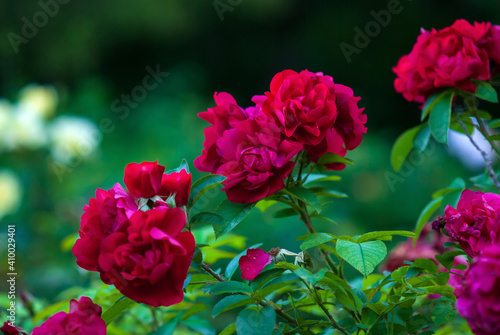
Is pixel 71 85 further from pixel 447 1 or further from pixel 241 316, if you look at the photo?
pixel 241 316

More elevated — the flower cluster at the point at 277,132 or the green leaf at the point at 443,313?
the flower cluster at the point at 277,132

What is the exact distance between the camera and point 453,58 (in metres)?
0.70

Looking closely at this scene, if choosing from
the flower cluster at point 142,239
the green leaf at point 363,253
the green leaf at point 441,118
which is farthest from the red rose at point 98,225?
→ the green leaf at point 441,118

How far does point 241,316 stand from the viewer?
1.64ft

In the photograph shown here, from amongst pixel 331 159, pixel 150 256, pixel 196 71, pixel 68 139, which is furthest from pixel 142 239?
pixel 196 71

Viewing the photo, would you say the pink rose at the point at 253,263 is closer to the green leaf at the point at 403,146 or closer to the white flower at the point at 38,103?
the green leaf at the point at 403,146

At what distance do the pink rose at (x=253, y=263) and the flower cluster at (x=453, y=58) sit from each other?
0.36 m

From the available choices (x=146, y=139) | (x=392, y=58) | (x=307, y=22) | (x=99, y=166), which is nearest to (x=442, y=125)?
(x=99, y=166)

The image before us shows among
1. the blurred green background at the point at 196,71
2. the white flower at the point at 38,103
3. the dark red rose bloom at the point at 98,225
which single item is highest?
the white flower at the point at 38,103

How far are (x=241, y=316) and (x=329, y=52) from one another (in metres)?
3.61

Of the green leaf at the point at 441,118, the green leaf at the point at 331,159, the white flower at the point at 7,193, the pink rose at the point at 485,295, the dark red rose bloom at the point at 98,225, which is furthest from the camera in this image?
the white flower at the point at 7,193

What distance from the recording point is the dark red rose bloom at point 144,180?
50 cm

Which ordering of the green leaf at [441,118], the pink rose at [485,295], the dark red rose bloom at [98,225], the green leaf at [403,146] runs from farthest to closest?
the green leaf at [403,146]
the green leaf at [441,118]
the dark red rose bloom at [98,225]
the pink rose at [485,295]

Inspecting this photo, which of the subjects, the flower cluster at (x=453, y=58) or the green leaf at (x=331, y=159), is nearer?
the green leaf at (x=331, y=159)
